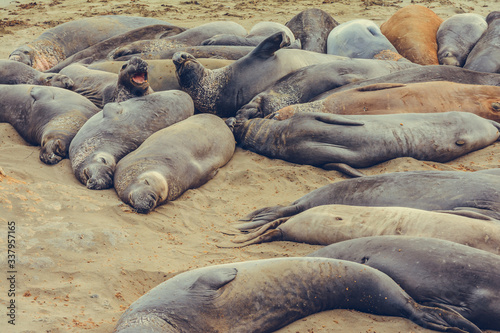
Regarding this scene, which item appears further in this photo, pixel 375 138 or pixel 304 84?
pixel 304 84

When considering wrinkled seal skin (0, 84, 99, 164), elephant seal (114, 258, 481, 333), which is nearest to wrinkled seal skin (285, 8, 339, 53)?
wrinkled seal skin (0, 84, 99, 164)

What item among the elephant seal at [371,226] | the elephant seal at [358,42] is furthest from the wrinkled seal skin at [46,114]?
the elephant seal at [358,42]

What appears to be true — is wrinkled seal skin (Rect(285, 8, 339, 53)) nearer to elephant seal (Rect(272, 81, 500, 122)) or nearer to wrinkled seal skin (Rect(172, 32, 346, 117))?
wrinkled seal skin (Rect(172, 32, 346, 117))

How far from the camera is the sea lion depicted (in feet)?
26.4

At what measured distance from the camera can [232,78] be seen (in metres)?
7.04

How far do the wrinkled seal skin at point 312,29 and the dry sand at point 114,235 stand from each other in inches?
113

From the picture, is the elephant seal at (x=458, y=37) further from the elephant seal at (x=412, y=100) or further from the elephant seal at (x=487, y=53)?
the elephant seal at (x=412, y=100)

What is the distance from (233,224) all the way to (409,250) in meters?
1.75

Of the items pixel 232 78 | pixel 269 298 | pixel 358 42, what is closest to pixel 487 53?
pixel 358 42

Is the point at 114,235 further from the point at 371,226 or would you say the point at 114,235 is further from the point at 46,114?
the point at 46,114

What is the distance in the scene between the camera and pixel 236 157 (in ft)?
20.3

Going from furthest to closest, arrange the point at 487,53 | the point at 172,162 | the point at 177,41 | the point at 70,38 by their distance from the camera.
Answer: the point at 70,38, the point at 177,41, the point at 487,53, the point at 172,162

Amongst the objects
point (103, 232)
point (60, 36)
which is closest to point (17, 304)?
point (103, 232)

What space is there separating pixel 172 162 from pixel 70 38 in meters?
4.78
